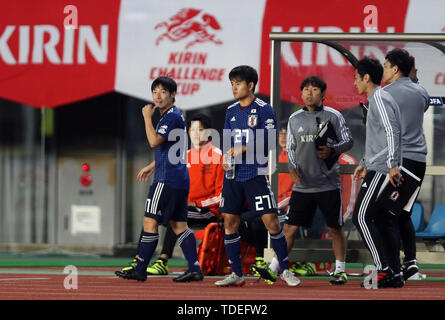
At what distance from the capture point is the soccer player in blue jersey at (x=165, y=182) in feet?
30.3

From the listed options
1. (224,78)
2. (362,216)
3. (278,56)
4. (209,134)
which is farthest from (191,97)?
(362,216)

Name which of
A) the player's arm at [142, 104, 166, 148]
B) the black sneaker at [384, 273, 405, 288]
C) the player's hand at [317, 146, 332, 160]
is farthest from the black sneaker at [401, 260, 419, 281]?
the player's arm at [142, 104, 166, 148]

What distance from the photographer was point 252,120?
887 cm

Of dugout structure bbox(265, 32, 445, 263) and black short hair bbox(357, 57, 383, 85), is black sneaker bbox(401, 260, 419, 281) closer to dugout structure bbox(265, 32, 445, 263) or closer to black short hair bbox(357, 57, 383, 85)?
dugout structure bbox(265, 32, 445, 263)

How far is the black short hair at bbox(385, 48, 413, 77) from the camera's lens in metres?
8.99

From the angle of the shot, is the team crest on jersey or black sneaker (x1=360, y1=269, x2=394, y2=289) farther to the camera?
the team crest on jersey

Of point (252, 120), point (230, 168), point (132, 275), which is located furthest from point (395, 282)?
Answer: point (132, 275)

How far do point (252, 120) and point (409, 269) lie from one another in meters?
1.80

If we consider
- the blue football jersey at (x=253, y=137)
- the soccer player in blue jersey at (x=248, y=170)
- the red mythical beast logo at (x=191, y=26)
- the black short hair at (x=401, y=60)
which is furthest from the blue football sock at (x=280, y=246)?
the red mythical beast logo at (x=191, y=26)

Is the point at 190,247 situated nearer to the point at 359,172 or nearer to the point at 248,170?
the point at 248,170

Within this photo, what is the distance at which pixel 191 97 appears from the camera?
47.5 ft

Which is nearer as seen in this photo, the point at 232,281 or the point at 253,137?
the point at 253,137

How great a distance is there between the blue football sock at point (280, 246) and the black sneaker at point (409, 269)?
1007mm

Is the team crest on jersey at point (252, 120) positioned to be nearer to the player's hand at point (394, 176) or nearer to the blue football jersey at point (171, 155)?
the blue football jersey at point (171, 155)
